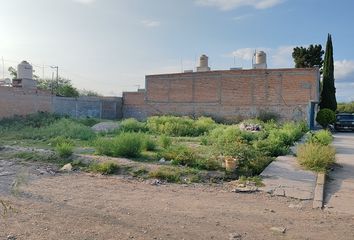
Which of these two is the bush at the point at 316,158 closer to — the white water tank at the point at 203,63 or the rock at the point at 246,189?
the rock at the point at 246,189

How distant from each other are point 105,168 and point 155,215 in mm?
4055

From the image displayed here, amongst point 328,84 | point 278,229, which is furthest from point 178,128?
point 328,84

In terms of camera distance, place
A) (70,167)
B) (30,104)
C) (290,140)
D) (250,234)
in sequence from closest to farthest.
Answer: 1. (250,234)
2. (70,167)
3. (290,140)
4. (30,104)

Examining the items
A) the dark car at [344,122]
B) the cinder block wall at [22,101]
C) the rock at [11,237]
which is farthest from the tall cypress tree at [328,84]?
the rock at [11,237]

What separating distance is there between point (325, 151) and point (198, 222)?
6420mm

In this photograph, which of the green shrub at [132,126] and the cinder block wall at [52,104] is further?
the cinder block wall at [52,104]

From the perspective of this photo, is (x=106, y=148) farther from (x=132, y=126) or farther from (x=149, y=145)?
(x=132, y=126)

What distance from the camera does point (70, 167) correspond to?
34.2 feet

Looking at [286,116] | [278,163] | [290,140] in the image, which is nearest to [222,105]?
[286,116]

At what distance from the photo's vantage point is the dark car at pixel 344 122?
28.7 m

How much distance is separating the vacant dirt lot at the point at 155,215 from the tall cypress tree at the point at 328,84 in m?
28.2

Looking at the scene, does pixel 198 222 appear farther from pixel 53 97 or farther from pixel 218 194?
pixel 53 97

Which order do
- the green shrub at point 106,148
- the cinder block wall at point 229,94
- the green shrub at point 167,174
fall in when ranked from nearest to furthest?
the green shrub at point 167,174 < the green shrub at point 106,148 < the cinder block wall at point 229,94

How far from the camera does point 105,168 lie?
9914 mm
